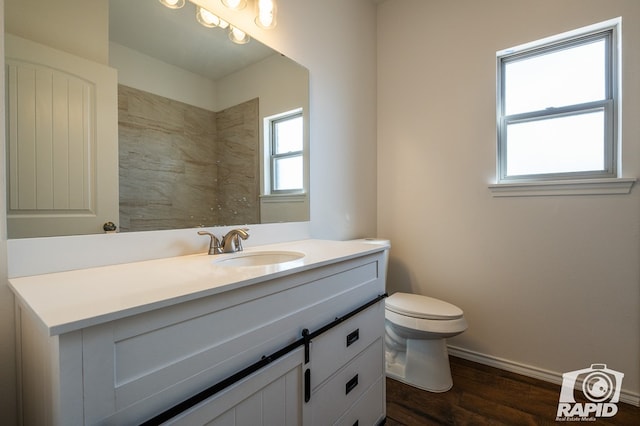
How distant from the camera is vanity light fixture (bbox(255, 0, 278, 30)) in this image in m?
1.39

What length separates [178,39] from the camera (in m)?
1.18

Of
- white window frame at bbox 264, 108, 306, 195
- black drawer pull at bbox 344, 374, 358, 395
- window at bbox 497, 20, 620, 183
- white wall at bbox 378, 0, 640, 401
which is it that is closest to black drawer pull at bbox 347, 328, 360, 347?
black drawer pull at bbox 344, 374, 358, 395

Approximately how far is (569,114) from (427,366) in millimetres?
1730

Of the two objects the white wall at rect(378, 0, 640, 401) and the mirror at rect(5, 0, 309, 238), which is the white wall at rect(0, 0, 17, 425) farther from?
the white wall at rect(378, 0, 640, 401)

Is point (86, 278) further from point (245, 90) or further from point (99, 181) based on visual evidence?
point (245, 90)

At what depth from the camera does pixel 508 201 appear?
1836 mm

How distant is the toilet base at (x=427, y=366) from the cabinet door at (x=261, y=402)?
1068 mm

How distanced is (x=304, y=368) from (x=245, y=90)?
4.10 ft

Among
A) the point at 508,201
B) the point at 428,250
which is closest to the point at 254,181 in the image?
the point at 428,250

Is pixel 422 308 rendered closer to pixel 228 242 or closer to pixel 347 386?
pixel 347 386

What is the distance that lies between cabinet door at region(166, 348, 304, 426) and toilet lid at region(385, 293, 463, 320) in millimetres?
969

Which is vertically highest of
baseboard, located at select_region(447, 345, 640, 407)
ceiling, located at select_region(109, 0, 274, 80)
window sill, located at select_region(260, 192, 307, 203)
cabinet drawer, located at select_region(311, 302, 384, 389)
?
ceiling, located at select_region(109, 0, 274, 80)

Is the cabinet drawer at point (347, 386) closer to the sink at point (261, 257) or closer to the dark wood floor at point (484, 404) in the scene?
the dark wood floor at point (484, 404)

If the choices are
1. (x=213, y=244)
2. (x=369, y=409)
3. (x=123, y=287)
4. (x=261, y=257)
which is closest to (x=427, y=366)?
(x=369, y=409)
